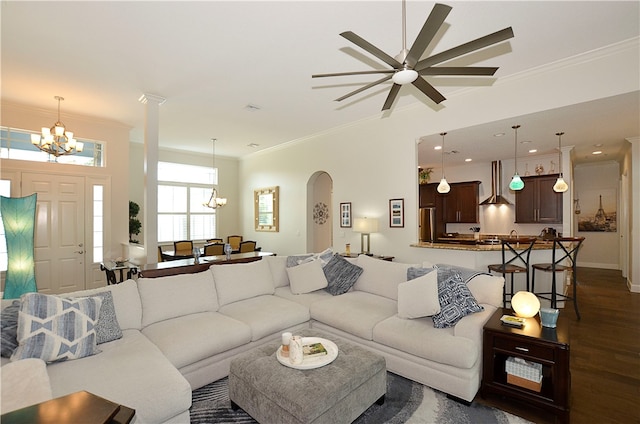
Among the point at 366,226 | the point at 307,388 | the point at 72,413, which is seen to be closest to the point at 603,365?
the point at 307,388

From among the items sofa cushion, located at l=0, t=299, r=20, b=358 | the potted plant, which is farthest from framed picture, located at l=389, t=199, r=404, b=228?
the potted plant

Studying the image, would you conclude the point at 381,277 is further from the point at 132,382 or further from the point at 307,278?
the point at 132,382

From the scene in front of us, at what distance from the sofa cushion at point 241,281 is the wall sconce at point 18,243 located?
2.58 metres

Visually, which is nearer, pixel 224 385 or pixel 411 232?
pixel 224 385

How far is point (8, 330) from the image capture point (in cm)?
199

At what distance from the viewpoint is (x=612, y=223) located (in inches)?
319

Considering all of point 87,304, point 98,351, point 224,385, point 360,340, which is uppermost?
point 87,304

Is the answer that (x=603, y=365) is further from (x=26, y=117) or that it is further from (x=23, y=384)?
(x=26, y=117)

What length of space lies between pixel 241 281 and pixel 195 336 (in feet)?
3.57

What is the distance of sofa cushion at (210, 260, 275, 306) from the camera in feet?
11.4

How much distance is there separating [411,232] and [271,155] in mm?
4531

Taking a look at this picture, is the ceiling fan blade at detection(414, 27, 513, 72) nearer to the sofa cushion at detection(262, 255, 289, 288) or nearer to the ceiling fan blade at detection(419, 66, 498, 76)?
the ceiling fan blade at detection(419, 66, 498, 76)

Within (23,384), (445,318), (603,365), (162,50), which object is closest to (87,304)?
(23,384)

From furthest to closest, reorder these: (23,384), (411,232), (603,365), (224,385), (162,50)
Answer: (411,232) → (162,50) → (603,365) → (224,385) → (23,384)
